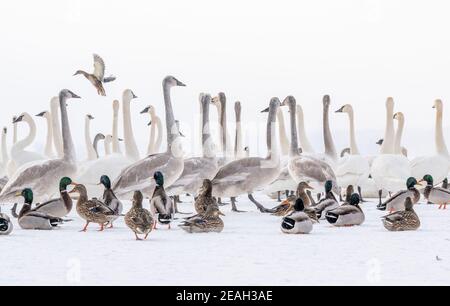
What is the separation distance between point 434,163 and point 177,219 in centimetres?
727

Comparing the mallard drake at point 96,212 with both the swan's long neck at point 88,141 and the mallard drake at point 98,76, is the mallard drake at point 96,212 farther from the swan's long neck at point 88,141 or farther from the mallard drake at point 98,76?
the swan's long neck at point 88,141

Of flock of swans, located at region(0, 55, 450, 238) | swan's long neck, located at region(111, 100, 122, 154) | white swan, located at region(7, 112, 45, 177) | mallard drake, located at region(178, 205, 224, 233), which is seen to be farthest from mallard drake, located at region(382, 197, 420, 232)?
swan's long neck, located at region(111, 100, 122, 154)

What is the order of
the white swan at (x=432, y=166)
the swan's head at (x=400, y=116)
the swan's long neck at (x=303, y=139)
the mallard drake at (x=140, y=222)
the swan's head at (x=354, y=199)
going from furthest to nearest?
the swan's head at (x=400, y=116) < the swan's long neck at (x=303, y=139) < the white swan at (x=432, y=166) < the swan's head at (x=354, y=199) < the mallard drake at (x=140, y=222)

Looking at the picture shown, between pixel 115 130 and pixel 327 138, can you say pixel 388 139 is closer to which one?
pixel 327 138


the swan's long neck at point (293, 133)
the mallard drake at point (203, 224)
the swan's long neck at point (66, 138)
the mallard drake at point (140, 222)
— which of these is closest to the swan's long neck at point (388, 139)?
the swan's long neck at point (293, 133)

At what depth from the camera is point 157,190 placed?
12875 mm

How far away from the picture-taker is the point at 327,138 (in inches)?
814

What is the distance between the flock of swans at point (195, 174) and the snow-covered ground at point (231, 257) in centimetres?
34

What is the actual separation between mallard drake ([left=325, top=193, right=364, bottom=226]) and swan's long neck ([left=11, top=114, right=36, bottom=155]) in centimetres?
947

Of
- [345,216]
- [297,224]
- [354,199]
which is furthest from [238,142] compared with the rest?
[297,224]

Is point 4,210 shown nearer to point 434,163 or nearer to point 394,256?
point 434,163

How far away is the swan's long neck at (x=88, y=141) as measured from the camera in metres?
22.0

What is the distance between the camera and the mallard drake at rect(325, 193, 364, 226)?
486 inches

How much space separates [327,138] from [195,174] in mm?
5454
